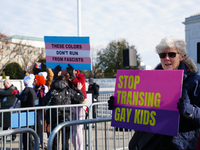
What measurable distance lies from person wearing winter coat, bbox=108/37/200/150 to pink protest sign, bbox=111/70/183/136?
0.28 feet

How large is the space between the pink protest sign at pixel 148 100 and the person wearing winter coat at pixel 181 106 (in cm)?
9

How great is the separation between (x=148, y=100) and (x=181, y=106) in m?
0.41

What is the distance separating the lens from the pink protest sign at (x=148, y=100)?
7.49 feet

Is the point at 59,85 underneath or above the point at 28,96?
above

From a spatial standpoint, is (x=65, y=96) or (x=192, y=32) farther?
(x=192, y=32)

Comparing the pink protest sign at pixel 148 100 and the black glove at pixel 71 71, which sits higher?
the black glove at pixel 71 71

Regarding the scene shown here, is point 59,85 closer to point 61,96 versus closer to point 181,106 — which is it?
point 61,96

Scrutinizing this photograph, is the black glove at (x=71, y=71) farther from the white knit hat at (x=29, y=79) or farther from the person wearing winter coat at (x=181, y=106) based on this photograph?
the person wearing winter coat at (x=181, y=106)

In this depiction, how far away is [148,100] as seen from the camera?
97.8 inches

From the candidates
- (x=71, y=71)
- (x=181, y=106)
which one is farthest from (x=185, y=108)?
(x=71, y=71)

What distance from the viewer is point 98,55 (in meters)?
54.7

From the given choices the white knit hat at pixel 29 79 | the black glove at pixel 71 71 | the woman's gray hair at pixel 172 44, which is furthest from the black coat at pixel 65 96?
the woman's gray hair at pixel 172 44

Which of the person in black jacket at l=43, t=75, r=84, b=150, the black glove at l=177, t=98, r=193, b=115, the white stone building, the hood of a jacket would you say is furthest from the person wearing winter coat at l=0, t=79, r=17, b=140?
the white stone building

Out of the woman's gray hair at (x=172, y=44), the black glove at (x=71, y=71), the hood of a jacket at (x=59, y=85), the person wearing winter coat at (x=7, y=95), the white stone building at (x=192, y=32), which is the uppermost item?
the white stone building at (x=192, y=32)
